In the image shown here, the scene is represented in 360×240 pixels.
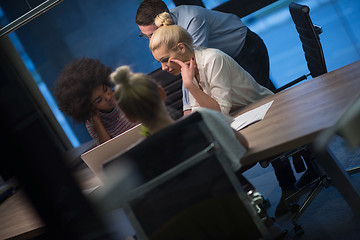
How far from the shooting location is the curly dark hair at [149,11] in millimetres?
2654

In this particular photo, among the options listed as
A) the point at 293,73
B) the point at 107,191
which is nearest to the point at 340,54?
the point at 293,73

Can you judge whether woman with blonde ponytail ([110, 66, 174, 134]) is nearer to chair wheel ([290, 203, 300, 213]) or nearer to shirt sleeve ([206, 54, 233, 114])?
shirt sleeve ([206, 54, 233, 114])

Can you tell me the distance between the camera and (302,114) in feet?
4.94

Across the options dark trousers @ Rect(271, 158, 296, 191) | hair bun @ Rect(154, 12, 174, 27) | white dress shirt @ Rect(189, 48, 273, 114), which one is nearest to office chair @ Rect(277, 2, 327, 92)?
white dress shirt @ Rect(189, 48, 273, 114)

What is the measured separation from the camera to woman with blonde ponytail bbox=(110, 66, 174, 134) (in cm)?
117

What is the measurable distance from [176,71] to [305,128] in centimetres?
93

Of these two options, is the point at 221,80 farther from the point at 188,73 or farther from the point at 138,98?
the point at 138,98

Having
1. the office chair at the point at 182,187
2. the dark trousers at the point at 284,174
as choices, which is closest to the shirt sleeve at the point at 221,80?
the dark trousers at the point at 284,174

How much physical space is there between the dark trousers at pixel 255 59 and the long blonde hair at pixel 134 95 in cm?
171

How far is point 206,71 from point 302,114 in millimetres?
725

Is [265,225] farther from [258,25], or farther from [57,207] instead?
[258,25]

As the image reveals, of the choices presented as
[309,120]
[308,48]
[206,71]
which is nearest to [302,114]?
[309,120]

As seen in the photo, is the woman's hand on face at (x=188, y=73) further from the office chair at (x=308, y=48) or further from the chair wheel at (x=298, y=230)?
the chair wheel at (x=298, y=230)

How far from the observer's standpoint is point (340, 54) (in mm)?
3568
